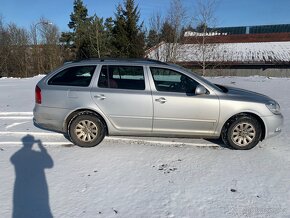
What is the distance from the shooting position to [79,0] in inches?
1576

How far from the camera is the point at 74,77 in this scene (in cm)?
520

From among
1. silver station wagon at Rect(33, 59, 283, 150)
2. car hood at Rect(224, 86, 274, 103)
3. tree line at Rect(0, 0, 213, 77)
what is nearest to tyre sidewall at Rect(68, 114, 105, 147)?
silver station wagon at Rect(33, 59, 283, 150)

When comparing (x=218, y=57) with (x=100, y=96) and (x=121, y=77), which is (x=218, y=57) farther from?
(x=100, y=96)

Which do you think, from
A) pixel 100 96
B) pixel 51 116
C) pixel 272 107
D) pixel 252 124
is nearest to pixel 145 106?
pixel 100 96

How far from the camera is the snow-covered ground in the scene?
3205mm

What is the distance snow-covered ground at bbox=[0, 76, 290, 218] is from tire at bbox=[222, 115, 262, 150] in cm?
16

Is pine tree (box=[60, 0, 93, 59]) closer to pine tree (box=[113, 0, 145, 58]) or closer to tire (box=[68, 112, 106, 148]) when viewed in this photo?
pine tree (box=[113, 0, 145, 58])

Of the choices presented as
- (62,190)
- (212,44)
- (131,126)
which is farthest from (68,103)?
(212,44)

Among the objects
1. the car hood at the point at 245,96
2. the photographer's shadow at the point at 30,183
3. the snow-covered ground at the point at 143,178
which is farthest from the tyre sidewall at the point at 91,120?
the car hood at the point at 245,96

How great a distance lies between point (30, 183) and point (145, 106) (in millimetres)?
2290

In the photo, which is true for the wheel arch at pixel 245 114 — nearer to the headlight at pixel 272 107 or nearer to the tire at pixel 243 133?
the tire at pixel 243 133

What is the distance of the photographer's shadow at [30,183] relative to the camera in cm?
315

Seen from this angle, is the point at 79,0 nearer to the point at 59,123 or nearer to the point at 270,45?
the point at 270,45

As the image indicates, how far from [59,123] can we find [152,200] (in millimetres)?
2636
